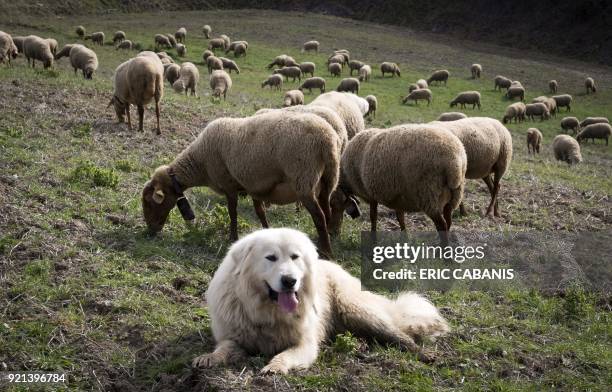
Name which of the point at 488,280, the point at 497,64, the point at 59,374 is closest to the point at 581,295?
the point at 488,280

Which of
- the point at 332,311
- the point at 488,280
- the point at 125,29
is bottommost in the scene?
the point at 125,29

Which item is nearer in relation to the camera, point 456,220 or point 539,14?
point 456,220

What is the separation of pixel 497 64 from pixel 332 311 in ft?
120

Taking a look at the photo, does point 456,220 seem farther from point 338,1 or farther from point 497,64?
point 338,1

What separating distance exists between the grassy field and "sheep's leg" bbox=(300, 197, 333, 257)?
25cm

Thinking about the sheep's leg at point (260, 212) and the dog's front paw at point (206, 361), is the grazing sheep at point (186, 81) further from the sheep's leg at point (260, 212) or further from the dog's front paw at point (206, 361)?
the dog's front paw at point (206, 361)

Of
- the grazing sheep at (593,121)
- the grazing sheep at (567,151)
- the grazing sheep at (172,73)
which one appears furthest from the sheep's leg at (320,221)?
the grazing sheep at (593,121)

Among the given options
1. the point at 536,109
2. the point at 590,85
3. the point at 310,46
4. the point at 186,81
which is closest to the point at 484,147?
the point at 186,81

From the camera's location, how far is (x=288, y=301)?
4820 mm

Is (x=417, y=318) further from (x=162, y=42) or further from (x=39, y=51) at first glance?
(x=162, y=42)

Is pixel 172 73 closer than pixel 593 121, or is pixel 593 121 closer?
pixel 172 73

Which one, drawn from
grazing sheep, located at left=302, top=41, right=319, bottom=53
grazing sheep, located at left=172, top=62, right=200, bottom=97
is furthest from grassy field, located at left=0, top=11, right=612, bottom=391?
grazing sheep, located at left=302, top=41, right=319, bottom=53

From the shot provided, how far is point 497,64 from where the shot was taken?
3912 cm

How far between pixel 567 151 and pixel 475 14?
35.5 m
